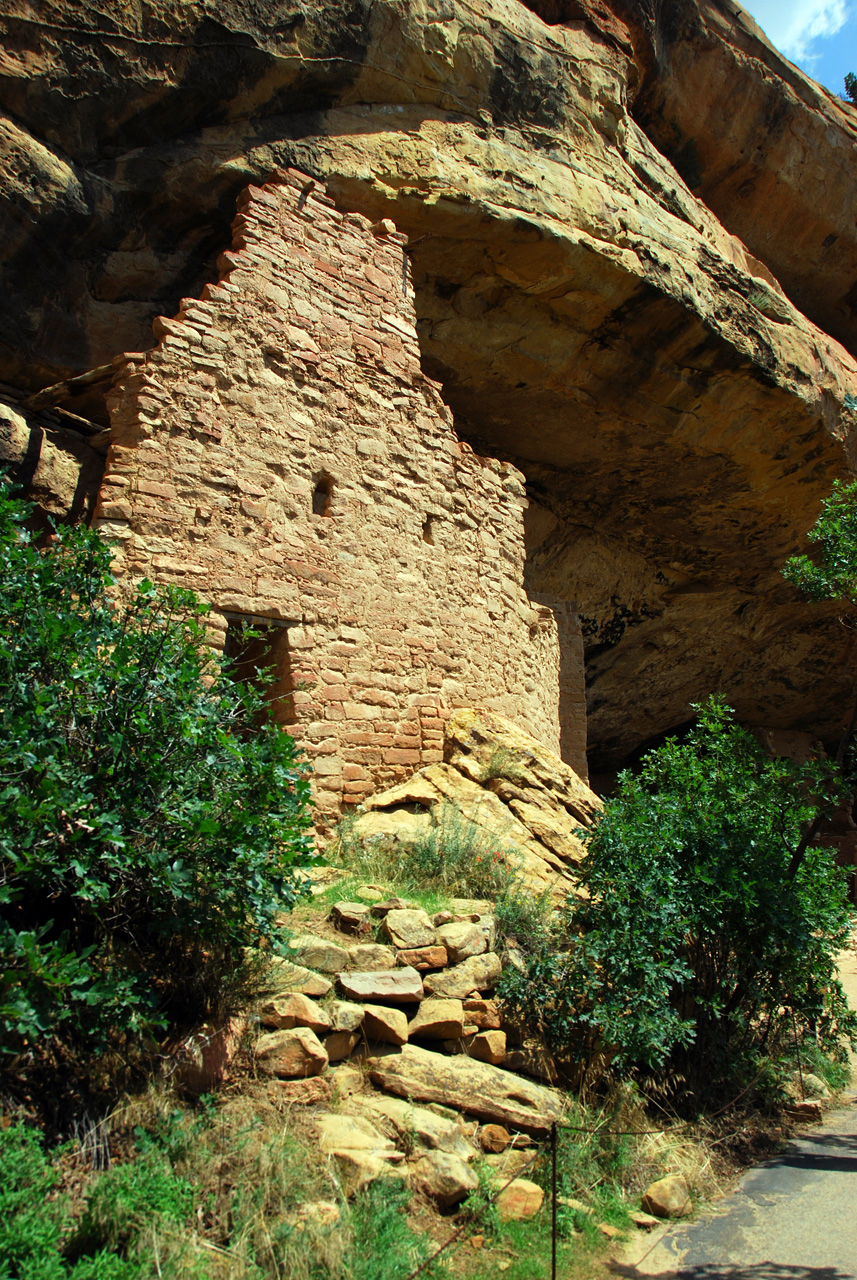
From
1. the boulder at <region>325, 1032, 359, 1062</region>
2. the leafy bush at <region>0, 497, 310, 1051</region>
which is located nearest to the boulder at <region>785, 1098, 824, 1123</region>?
the boulder at <region>325, 1032, 359, 1062</region>

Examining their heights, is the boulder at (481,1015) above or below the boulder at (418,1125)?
above

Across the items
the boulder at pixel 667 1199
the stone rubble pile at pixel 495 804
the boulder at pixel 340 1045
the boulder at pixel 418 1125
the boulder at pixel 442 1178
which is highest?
the stone rubble pile at pixel 495 804

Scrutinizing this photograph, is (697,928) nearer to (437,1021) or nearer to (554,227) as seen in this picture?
(437,1021)

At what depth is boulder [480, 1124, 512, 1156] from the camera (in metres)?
3.83

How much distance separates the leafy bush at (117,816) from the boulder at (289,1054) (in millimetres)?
308

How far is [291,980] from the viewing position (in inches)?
157

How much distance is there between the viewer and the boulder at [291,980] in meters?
3.91

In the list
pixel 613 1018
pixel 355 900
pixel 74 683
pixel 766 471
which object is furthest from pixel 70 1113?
pixel 766 471

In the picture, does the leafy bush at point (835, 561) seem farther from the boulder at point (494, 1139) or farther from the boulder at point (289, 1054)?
the boulder at point (289, 1054)

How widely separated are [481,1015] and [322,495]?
3887 millimetres

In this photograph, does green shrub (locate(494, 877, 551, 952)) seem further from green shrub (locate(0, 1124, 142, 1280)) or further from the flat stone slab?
green shrub (locate(0, 1124, 142, 1280))

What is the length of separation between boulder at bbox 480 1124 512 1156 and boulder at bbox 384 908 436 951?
0.95m

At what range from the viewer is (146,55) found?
6926 millimetres

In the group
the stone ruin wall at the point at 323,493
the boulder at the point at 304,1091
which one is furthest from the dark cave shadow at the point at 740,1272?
the stone ruin wall at the point at 323,493
